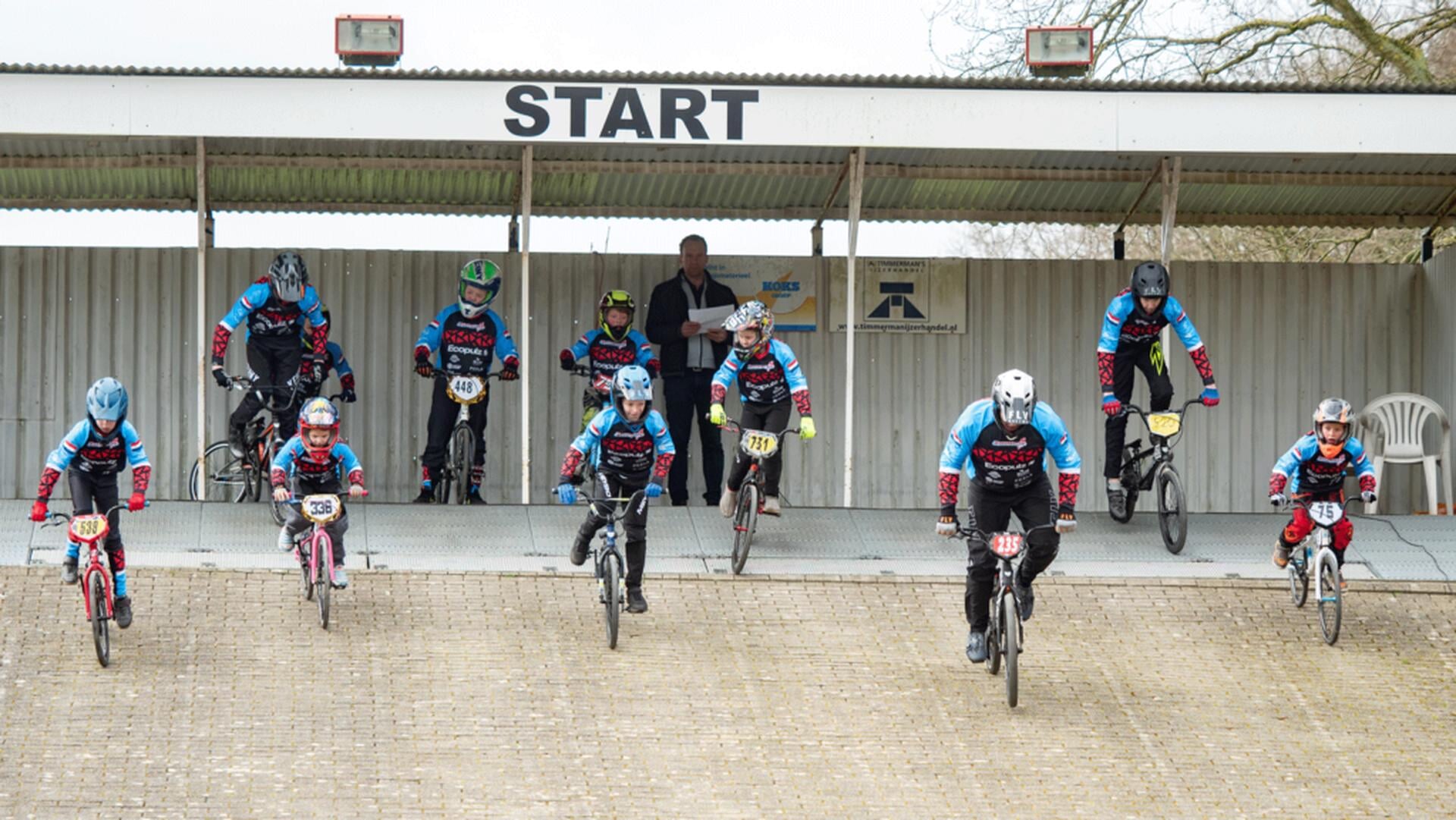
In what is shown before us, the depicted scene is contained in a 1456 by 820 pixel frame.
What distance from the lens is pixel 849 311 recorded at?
55.4 feet

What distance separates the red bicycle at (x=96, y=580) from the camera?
11.9m

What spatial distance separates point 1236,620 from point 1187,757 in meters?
2.56

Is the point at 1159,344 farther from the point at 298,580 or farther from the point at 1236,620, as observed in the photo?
the point at 298,580

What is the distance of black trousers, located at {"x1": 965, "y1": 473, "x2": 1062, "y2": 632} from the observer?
11922 mm

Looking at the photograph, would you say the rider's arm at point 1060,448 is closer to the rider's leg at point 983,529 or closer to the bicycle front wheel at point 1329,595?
the rider's leg at point 983,529

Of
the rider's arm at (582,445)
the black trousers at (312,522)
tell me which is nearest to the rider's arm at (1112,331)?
the rider's arm at (582,445)

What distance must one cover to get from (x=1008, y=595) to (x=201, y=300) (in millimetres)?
7907

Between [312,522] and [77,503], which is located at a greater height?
→ [77,503]

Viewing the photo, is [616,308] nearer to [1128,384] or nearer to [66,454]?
[1128,384]

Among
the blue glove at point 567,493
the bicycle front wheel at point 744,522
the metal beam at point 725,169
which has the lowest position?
the bicycle front wheel at point 744,522

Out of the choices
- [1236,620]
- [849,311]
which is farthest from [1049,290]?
[1236,620]

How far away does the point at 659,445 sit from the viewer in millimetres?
12992

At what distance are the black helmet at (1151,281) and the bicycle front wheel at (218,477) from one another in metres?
6.91

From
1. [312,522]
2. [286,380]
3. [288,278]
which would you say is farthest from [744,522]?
[288,278]
